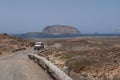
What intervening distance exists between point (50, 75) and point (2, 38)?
64416 mm

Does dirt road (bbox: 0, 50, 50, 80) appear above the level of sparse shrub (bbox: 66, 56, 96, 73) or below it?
below

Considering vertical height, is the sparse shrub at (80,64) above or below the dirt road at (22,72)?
above

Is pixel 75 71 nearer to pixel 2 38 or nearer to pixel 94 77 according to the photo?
pixel 94 77

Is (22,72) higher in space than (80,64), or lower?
lower

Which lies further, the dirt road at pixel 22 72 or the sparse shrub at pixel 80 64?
the sparse shrub at pixel 80 64

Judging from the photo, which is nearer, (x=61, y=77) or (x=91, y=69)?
(x=61, y=77)

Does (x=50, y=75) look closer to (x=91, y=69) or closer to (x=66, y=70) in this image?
(x=91, y=69)

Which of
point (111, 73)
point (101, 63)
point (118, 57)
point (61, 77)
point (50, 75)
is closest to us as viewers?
point (61, 77)

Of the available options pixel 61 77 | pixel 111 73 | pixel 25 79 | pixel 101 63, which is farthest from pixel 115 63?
pixel 61 77

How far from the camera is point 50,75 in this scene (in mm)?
22000

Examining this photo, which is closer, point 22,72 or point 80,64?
point 80,64

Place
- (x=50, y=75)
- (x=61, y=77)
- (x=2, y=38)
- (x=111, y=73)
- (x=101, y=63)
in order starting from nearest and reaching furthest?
(x=61, y=77) → (x=111, y=73) → (x=50, y=75) → (x=101, y=63) → (x=2, y=38)

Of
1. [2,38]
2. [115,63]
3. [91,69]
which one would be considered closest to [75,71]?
[91,69]

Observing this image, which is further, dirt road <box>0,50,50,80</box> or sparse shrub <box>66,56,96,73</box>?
sparse shrub <box>66,56,96,73</box>
